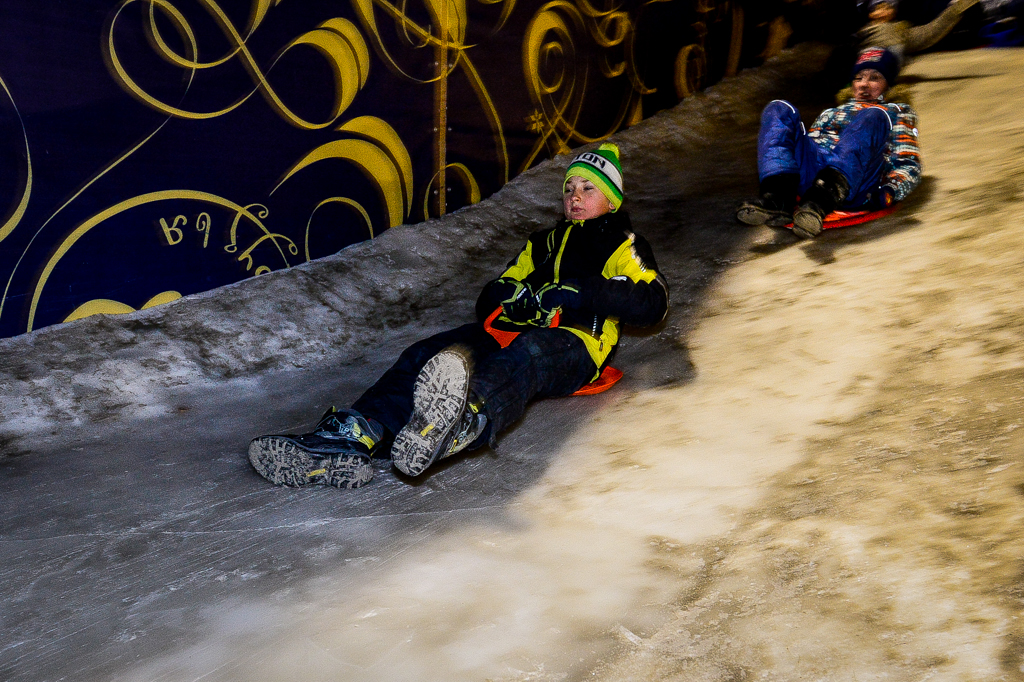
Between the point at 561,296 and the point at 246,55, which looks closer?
the point at 561,296

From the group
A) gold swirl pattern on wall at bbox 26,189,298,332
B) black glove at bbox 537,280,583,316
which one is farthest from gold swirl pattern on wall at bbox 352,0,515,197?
black glove at bbox 537,280,583,316

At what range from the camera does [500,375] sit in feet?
5.70

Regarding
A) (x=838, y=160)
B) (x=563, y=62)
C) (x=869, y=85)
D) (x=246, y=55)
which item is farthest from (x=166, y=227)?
(x=869, y=85)

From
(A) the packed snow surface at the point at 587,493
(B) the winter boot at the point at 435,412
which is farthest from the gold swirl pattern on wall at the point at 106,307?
(B) the winter boot at the point at 435,412

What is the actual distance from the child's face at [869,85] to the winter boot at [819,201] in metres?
0.59

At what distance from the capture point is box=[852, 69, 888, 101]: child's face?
3188mm

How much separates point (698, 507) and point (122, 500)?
1.17 m

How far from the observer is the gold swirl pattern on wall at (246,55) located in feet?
7.34

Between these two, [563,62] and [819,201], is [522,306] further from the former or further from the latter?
[563,62]

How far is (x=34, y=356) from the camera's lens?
212 centimetres

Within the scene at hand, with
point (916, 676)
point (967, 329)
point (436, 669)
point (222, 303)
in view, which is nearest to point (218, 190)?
point (222, 303)

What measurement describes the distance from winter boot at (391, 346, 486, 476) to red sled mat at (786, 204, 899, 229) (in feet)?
5.86

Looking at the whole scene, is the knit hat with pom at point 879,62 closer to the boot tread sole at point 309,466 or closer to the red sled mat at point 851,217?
the red sled mat at point 851,217

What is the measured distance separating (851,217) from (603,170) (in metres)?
1.19
